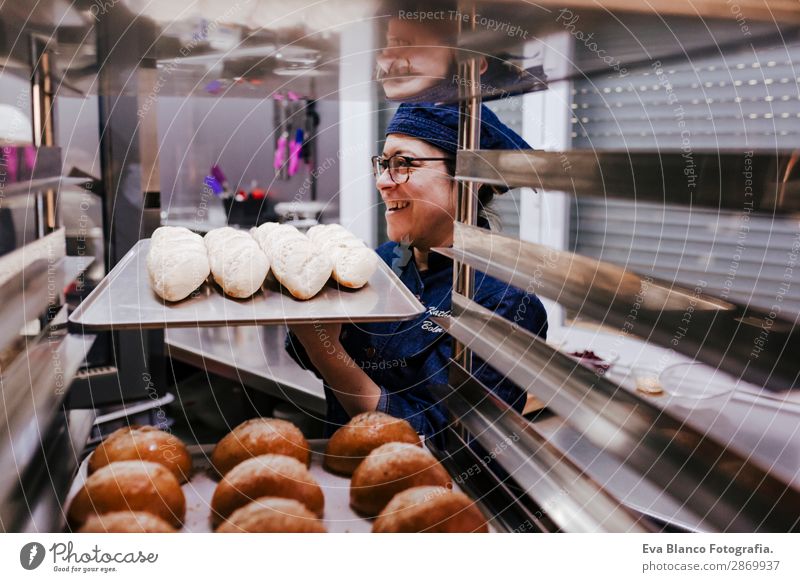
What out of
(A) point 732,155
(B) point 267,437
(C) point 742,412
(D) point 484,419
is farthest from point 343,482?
(C) point 742,412

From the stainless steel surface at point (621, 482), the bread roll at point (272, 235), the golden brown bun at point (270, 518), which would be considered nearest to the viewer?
the golden brown bun at point (270, 518)

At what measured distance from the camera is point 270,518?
71cm

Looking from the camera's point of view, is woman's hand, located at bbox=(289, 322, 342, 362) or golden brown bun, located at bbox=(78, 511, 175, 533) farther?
woman's hand, located at bbox=(289, 322, 342, 362)

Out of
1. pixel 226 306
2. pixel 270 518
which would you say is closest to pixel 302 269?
pixel 226 306

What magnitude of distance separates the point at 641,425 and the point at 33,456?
2.38 feet

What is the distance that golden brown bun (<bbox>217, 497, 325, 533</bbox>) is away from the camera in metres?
0.71

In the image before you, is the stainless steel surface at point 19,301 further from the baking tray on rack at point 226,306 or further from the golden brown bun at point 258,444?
the golden brown bun at point 258,444

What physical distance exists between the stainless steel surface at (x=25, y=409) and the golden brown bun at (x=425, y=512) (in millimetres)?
427

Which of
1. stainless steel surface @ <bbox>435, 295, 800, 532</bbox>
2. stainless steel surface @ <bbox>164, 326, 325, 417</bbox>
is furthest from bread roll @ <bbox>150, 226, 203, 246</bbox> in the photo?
stainless steel surface @ <bbox>164, 326, 325, 417</bbox>

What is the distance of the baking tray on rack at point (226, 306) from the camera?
0.78m

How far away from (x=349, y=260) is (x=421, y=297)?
1.71 feet

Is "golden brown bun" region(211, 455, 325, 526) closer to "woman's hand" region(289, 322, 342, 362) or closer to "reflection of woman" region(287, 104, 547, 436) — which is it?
"reflection of woman" region(287, 104, 547, 436)

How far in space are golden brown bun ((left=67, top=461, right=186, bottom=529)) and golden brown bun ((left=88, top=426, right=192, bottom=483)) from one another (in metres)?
0.04

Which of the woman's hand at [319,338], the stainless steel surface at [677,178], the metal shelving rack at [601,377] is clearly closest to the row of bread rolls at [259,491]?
the metal shelving rack at [601,377]
